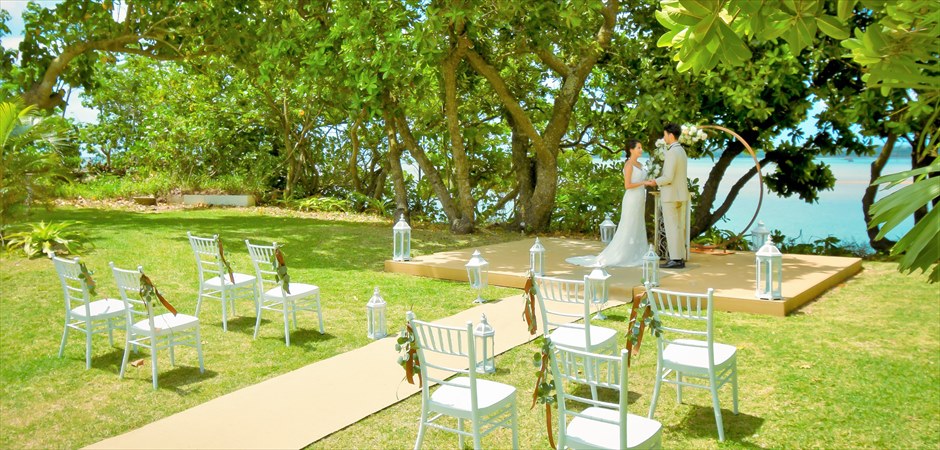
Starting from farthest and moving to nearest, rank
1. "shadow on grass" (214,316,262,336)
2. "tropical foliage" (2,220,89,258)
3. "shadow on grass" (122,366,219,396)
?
"tropical foliage" (2,220,89,258) → "shadow on grass" (214,316,262,336) → "shadow on grass" (122,366,219,396)

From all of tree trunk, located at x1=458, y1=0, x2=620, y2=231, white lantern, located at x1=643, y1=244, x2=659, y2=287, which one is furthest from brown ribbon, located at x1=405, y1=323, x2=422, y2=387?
tree trunk, located at x1=458, y1=0, x2=620, y2=231

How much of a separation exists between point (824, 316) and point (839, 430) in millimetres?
3576

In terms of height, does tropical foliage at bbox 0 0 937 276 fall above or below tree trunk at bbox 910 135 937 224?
above

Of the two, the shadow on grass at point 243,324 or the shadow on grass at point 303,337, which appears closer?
the shadow on grass at point 303,337

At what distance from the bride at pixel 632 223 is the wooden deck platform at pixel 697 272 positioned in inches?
11.6

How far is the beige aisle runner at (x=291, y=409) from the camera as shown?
16.1 feet

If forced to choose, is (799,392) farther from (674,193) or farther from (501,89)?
(501,89)

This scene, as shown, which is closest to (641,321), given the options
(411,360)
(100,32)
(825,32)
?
(411,360)

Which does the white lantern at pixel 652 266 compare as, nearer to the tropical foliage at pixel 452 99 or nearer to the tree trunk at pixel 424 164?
the tropical foliage at pixel 452 99

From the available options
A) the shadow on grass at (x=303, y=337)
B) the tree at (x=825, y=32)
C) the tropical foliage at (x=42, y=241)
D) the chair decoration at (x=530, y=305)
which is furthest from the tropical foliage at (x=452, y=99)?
the tree at (x=825, y=32)

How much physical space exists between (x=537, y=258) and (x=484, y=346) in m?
4.51

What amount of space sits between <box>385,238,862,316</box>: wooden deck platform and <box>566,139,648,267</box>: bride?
11.6 inches

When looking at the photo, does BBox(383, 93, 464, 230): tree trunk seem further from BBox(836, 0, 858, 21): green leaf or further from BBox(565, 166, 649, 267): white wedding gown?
BBox(836, 0, 858, 21): green leaf

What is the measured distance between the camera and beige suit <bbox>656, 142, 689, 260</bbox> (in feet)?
33.2
